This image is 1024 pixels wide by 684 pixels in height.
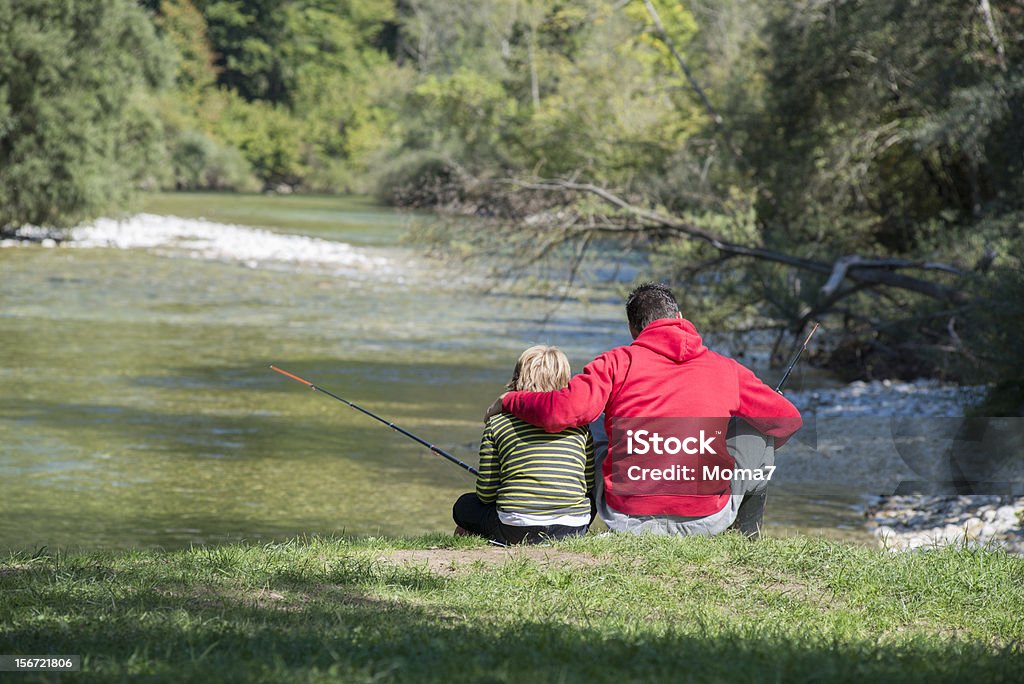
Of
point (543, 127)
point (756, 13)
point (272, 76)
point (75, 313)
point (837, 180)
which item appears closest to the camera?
point (837, 180)

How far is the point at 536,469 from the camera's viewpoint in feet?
19.0

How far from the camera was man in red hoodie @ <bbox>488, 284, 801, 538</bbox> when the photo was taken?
5730 millimetres

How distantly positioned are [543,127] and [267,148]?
4825 centimetres

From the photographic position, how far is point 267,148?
80.0m

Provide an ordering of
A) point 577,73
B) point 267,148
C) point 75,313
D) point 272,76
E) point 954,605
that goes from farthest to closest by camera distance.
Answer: point 272,76 → point 267,148 → point 577,73 → point 75,313 → point 954,605

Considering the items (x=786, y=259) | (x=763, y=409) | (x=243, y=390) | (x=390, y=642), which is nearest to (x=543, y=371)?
(x=763, y=409)

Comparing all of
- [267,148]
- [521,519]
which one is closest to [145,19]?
[521,519]

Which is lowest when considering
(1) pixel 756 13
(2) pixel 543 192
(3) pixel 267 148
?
(3) pixel 267 148

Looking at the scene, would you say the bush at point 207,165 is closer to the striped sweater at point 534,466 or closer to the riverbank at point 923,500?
the riverbank at point 923,500

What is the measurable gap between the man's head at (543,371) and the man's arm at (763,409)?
0.81 meters

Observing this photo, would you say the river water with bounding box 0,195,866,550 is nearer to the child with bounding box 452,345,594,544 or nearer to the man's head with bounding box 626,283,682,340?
the child with bounding box 452,345,594,544

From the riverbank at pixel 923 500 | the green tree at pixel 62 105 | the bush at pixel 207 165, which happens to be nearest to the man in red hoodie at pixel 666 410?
the riverbank at pixel 923 500

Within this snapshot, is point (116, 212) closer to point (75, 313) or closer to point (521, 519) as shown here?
point (75, 313)

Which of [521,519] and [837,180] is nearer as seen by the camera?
[521,519]
